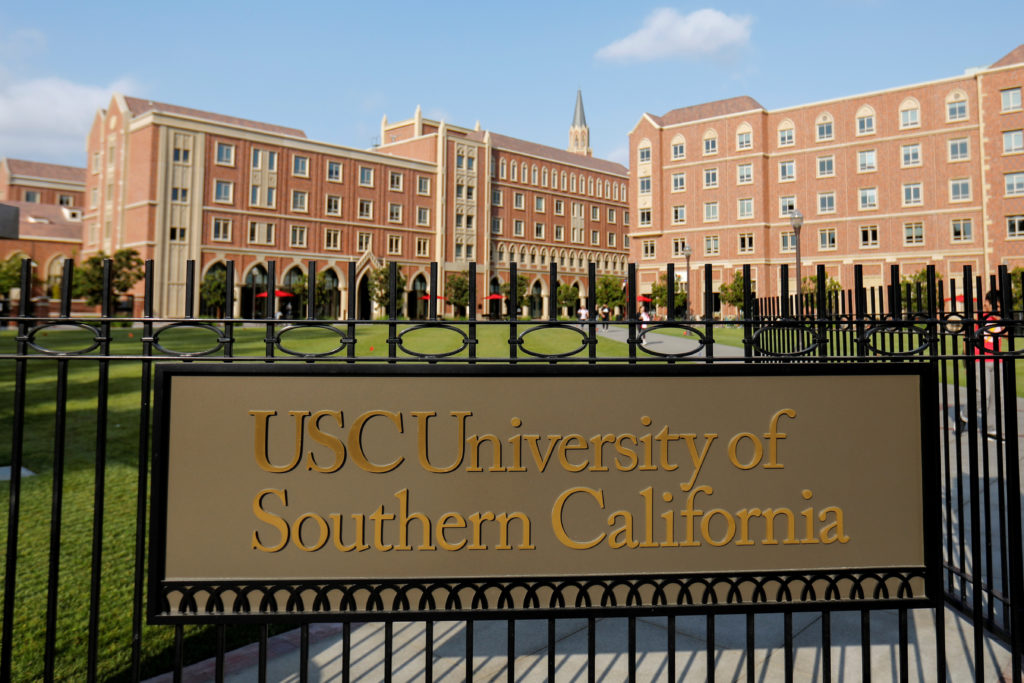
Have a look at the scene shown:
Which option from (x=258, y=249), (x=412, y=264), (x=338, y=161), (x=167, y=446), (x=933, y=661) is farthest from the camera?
(x=412, y=264)

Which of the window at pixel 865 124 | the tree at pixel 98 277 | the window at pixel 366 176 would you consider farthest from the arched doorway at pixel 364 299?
the window at pixel 865 124

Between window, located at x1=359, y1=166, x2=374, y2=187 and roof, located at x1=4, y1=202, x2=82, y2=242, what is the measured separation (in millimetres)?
27876

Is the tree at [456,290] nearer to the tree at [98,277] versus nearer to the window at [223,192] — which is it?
the window at [223,192]

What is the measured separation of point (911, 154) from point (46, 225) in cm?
7830

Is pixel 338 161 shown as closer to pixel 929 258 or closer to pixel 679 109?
pixel 679 109

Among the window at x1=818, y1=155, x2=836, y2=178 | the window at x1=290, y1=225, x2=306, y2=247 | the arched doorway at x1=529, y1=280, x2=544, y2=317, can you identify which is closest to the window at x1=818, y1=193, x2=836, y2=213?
the window at x1=818, y1=155, x2=836, y2=178

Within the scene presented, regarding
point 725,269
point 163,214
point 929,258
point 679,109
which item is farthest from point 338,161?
point 929,258

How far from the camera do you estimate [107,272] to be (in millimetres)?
2824

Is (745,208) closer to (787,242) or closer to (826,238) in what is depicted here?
(787,242)

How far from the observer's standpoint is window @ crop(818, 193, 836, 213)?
5662 cm

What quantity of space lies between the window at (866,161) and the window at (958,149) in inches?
204

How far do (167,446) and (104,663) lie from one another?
219 cm

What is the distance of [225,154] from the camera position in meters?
56.2

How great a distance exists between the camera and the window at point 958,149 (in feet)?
167
